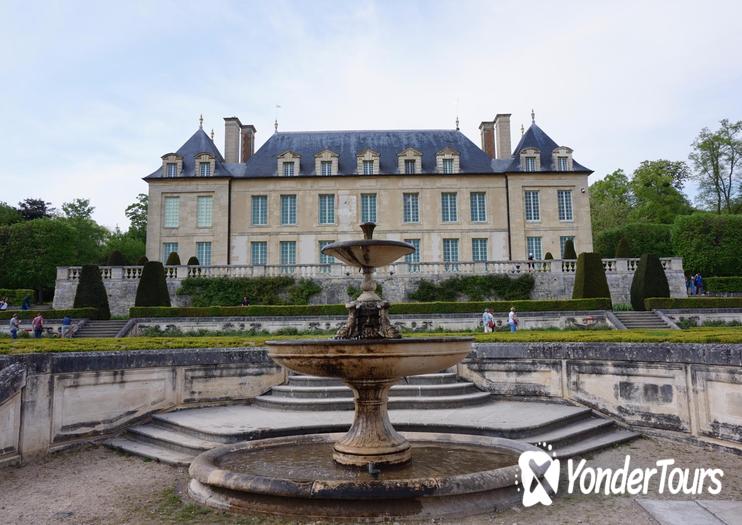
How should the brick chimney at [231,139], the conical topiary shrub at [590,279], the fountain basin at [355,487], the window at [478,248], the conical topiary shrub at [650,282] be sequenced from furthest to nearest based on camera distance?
the brick chimney at [231,139] → the window at [478,248] → the conical topiary shrub at [650,282] → the conical topiary shrub at [590,279] → the fountain basin at [355,487]

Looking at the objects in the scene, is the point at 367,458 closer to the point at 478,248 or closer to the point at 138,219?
the point at 478,248

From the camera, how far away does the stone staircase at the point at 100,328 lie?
839 inches

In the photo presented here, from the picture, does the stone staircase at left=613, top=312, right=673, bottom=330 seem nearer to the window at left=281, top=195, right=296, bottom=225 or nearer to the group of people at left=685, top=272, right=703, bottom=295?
the group of people at left=685, top=272, right=703, bottom=295

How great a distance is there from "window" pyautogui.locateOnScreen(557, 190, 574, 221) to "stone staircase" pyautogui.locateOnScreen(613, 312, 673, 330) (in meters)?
13.5

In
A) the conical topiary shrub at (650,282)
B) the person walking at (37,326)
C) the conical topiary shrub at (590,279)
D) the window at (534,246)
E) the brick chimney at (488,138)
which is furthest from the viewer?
the brick chimney at (488,138)

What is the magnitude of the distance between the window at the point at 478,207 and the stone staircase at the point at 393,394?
25.9 meters

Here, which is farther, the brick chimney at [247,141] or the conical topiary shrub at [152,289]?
the brick chimney at [247,141]

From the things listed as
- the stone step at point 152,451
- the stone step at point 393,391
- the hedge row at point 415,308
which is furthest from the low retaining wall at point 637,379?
the hedge row at point 415,308

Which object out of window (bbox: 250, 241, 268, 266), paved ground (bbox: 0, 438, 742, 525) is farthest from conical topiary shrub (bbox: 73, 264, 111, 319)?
paved ground (bbox: 0, 438, 742, 525)

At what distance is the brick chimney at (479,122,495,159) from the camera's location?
3766 centimetres

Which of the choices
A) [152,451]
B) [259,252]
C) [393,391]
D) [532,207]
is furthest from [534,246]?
[152,451]

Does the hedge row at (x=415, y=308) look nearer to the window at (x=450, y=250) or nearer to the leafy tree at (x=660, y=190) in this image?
the window at (x=450, y=250)

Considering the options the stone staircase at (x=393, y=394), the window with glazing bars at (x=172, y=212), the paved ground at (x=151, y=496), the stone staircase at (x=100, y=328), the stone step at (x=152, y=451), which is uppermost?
the window with glazing bars at (x=172, y=212)

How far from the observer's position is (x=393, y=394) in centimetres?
889
